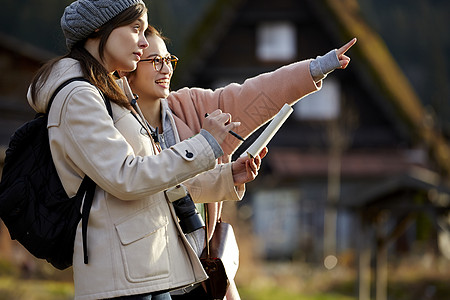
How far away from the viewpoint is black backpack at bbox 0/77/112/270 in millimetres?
2393

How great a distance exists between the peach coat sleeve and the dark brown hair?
510mm

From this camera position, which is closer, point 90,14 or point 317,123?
point 90,14

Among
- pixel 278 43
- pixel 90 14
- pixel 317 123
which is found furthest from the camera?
pixel 278 43

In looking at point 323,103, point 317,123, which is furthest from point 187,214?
point 323,103

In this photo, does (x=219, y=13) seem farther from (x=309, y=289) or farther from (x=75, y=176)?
(x=75, y=176)

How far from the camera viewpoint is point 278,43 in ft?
63.6

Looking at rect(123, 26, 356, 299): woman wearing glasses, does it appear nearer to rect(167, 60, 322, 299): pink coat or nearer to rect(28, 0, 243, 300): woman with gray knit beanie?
rect(167, 60, 322, 299): pink coat

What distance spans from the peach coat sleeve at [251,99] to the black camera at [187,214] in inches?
18.2

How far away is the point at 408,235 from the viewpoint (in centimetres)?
1870

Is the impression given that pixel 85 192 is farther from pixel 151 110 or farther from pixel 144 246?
pixel 151 110

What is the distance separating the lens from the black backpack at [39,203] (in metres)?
2.39

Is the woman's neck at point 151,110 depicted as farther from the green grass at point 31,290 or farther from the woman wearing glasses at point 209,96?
the green grass at point 31,290

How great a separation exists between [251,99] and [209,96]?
16cm

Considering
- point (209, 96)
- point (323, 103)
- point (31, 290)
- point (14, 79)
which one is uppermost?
point (209, 96)
